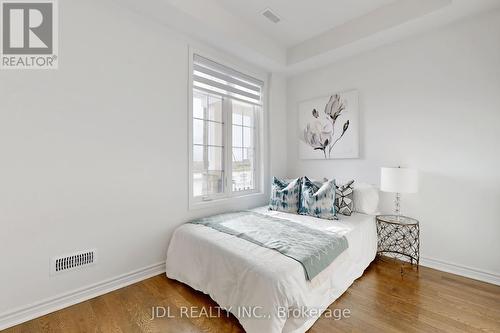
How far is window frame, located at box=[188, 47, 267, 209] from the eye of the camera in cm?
255

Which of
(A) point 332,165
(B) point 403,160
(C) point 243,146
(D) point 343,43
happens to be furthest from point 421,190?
(C) point 243,146

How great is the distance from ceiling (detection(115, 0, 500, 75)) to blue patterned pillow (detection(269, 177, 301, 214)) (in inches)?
66.9

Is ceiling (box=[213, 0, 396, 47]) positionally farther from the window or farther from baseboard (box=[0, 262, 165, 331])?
baseboard (box=[0, 262, 165, 331])

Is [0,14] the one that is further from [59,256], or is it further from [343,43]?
[343,43]

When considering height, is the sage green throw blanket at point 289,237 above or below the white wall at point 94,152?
below

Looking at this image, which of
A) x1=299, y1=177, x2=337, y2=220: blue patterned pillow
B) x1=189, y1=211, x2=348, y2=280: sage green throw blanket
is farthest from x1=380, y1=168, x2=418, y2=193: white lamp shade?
x1=189, y1=211, x2=348, y2=280: sage green throw blanket

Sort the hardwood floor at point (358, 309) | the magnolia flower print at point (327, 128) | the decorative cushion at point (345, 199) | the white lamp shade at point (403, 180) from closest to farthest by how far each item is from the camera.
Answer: the hardwood floor at point (358, 309) < the white lamp shade at point (403, 180) < the decorative cushion at point (345, 199) < the magnolia flower print at point (327, 128)

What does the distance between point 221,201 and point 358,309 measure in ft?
5.72

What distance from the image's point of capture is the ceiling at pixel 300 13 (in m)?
2.39

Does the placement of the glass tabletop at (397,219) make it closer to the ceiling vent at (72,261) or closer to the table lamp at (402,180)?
the table lamp at (402,180)

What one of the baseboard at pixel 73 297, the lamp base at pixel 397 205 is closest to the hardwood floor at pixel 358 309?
the baseboard at pixel 73 297

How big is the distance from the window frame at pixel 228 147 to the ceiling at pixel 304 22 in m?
0.25

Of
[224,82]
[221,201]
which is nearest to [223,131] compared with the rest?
[224,82]

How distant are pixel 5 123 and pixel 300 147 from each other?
3.16 m
